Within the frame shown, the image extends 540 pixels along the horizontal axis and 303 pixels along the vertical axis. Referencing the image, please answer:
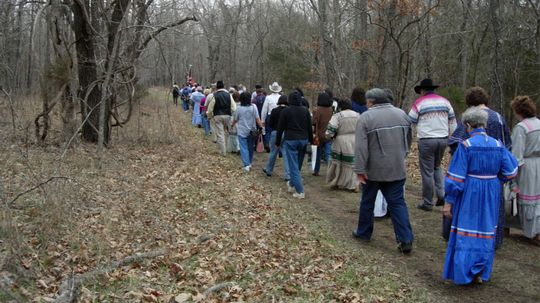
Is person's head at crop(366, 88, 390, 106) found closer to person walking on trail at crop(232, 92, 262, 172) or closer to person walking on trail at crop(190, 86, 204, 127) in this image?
person walking on trail at crop(232, 92, 262, 172)

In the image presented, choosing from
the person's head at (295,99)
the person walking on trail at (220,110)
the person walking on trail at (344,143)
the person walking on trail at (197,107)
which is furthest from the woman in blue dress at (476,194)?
the person walking on trail at (197,107)

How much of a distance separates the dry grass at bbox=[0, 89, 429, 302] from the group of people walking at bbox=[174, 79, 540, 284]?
719 mm

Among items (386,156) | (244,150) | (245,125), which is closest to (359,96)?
(386,156)

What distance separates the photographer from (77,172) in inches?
373

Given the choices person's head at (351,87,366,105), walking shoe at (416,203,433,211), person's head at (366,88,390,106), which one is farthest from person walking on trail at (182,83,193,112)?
person's head at (366,88,390,106)

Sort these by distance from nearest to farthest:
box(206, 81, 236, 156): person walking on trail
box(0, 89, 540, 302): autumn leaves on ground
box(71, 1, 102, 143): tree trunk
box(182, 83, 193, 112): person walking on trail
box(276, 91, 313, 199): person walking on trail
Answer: box(0, 89, 540, 302): autumn leaves on ground → box(276, 91, 313, 199): person walking on trail → box(71, 1, 102, 143): tree trunk → box(206, 81, 236, 156): person walking on trail → box(182, 83, 193, 112): person walking on trail

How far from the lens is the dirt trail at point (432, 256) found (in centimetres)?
543

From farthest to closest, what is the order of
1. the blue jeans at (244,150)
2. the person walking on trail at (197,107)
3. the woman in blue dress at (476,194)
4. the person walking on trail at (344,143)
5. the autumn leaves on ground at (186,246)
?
the person walking on trail at (197,107) → the blue jeans at (244,150) → the person walking on trail at (344,143) → the woman in blue dress at (476,194) → the autumn leaves on ground at (186,246)

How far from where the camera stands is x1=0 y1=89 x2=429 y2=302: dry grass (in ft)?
16.5

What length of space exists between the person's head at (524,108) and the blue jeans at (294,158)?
4167mm

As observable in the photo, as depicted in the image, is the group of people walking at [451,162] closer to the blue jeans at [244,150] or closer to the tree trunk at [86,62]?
the blue jeans at [244,150]

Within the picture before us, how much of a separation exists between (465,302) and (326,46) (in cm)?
1605

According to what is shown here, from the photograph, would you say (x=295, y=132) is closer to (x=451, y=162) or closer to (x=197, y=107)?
(x=451, y=162)

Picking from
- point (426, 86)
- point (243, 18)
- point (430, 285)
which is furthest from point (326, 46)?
point (243, 18)
